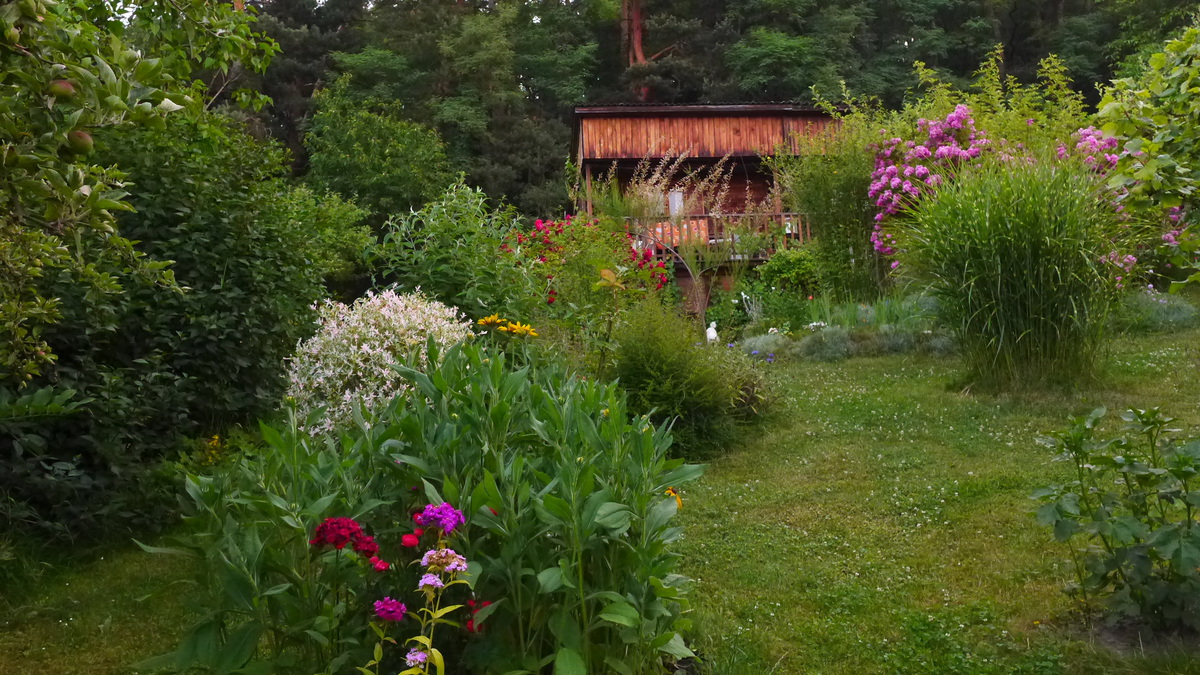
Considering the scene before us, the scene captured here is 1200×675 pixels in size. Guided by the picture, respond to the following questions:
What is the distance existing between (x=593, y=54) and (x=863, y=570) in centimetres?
2975

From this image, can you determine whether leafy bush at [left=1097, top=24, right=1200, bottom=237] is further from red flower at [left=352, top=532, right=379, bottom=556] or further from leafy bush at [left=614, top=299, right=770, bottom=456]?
leafy bush at [left=614, top=299, right=770, bottom=456]

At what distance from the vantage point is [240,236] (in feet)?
17.3

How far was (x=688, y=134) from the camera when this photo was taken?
23.1m

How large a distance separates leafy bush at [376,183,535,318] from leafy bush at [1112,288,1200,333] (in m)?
6.11

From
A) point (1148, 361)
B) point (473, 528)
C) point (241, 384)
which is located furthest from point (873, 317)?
point (473, 528)

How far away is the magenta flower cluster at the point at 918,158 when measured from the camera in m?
11.5

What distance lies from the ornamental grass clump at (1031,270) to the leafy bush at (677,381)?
6.70 ft

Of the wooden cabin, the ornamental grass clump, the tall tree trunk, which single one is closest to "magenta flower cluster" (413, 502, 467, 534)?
the ornamental grass clump

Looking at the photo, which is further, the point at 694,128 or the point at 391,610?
the point at 694,128

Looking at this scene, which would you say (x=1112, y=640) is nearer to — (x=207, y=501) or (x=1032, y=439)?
(x=207, y=501)

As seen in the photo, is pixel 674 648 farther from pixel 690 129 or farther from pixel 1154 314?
pixel 690 129

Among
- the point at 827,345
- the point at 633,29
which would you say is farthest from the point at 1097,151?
the point at 633,29

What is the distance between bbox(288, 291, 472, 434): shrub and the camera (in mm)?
5191

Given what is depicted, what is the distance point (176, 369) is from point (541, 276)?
12.2ft
